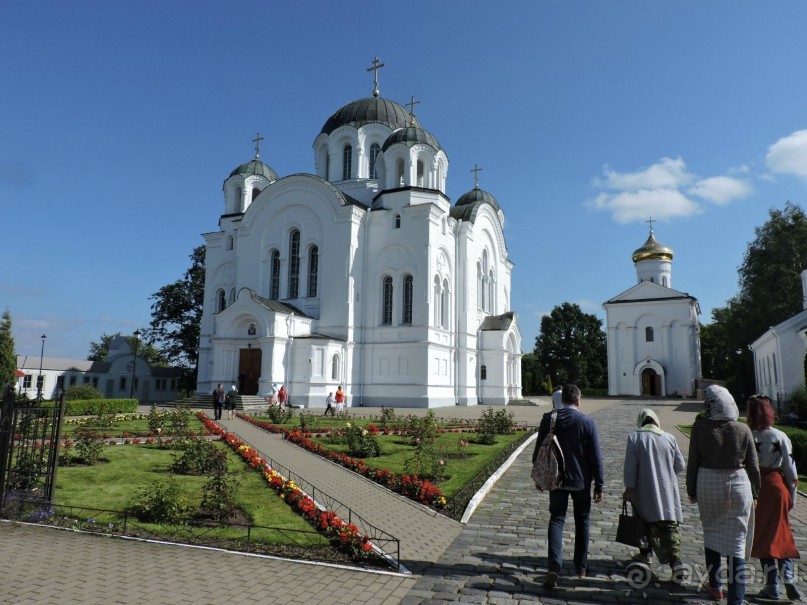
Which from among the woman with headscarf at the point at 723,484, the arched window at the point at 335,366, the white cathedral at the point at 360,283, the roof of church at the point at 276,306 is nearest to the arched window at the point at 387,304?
the white cathedral at the point at 360,283

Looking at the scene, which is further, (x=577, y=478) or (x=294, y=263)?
(x=294, y=263)

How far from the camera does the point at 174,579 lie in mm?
5273

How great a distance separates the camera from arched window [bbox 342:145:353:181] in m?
37.6

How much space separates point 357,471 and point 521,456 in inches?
165

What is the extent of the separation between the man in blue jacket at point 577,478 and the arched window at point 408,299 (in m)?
25.4

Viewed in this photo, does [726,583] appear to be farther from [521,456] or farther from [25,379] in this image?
[25,379]

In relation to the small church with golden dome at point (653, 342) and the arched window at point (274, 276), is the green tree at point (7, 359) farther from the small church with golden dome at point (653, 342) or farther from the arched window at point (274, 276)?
the small church with golden dome at point (653, 342)

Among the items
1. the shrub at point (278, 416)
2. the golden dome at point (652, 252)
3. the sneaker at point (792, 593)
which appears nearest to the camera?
the sneaker at point (792, 593)

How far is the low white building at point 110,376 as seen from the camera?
40.8m

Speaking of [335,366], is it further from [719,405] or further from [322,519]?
[719,405]

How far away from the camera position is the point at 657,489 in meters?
5.52

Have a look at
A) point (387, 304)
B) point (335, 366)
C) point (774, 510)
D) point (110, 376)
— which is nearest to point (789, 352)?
point (387, 304)

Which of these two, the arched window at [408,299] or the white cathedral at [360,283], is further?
the arched window at [408,299]

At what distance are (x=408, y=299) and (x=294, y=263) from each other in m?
7.53
